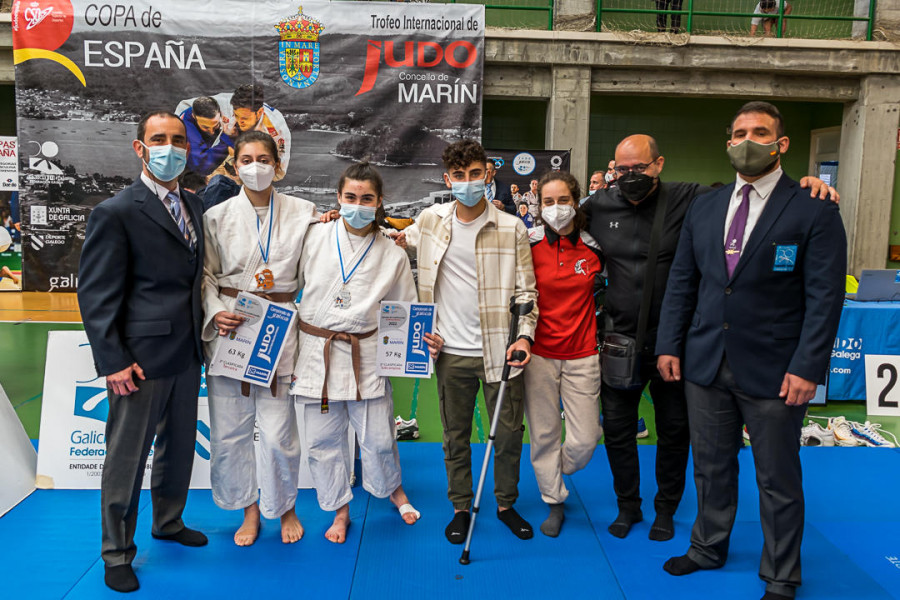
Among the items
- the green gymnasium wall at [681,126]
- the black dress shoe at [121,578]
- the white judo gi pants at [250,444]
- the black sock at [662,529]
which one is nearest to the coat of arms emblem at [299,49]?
the green gymnasium wall at [681,126]

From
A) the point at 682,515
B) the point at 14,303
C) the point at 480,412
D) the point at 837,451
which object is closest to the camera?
the point at 682,515

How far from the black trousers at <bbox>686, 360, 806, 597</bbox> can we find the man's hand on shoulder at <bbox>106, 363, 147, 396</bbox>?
239 centimetres

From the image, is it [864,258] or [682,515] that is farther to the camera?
[864,258]

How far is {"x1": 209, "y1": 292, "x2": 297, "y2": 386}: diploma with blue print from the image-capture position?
9.55ft

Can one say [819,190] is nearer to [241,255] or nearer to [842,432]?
[241,255]

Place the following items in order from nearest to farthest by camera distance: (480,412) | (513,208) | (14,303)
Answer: (480,412)
(513,208)
(14,303)

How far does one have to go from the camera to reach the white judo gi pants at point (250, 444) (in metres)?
3.02

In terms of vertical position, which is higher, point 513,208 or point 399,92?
point 399,92

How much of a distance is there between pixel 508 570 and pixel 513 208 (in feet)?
20.5

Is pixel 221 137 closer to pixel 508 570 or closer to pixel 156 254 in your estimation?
pixel 156 254

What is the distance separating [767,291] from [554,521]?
1.56 metres

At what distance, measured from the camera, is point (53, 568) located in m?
2.88

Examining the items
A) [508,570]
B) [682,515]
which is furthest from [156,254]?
[682,515]

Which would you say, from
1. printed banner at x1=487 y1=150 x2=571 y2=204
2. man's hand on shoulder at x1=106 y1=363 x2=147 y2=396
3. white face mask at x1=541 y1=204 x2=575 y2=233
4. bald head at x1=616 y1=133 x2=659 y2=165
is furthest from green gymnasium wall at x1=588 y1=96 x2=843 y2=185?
man's hand on shoulder at x1=106 y1=363 x2=147 y2=396
